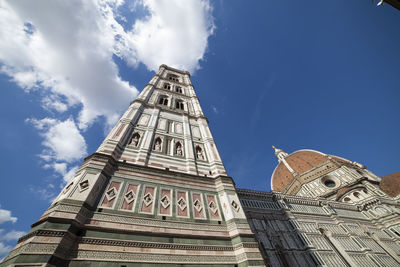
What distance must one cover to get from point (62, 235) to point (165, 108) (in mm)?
10940

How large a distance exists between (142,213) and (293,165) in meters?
44.6

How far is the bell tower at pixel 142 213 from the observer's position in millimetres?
4527

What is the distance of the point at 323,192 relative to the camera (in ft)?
102

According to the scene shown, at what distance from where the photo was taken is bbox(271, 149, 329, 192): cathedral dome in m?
38.3

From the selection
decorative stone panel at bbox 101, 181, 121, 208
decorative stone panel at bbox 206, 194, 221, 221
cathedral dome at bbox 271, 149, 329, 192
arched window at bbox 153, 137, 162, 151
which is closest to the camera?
decorative stone panel at bbox 101, 181, 121, 208

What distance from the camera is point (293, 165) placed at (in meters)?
42.4

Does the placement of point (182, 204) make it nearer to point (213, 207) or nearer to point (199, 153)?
point (213, 207)

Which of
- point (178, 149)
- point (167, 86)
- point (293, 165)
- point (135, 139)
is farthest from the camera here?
point (293, 165)

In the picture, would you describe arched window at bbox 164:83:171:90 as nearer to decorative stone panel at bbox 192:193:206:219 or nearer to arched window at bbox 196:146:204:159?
arched window at bbox 196:146:204:159

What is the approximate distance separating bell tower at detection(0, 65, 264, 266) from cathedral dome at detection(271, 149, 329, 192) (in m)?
36.8

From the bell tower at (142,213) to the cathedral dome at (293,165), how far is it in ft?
121

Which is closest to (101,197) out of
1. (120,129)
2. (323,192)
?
(120,129)

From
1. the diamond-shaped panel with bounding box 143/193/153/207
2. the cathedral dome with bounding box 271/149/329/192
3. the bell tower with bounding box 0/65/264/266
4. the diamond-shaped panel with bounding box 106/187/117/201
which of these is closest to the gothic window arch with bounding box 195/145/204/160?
the bell tower with bounding box 0/65/264/266

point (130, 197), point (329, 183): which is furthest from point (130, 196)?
point (329, 183)
